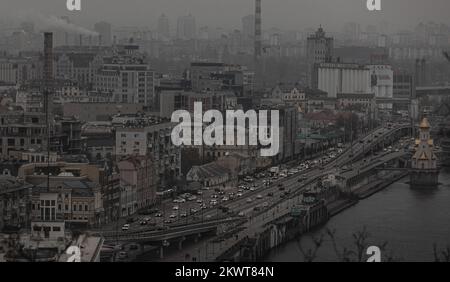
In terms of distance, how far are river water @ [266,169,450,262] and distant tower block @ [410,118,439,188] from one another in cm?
28

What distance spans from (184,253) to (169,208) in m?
1.83

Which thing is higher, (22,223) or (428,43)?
(428,43)

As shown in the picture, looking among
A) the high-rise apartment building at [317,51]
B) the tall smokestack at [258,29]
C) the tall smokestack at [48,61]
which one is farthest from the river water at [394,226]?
the high-rise apartment building at [317,51]

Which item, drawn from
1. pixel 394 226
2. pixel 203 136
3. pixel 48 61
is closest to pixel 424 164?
pixel 203 136

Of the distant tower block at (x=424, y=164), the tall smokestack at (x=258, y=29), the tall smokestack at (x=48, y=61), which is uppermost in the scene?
the tall smokestack at (x=258, y=29)

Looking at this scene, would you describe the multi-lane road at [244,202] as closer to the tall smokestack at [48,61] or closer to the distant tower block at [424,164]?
the distant tower block at [424,164]

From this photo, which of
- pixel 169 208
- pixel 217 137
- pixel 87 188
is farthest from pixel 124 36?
pixel 87 188

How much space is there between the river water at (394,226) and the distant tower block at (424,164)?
28 centimetres

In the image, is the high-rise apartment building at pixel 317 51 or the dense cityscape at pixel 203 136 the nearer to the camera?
the dense cityscape at pixel 203 136

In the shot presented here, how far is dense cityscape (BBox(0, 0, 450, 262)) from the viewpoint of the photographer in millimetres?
7051

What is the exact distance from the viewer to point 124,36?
14352mm

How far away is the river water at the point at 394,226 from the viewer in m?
6.77

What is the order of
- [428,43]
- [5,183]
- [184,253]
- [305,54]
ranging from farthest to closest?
[305,54] < [428,43] < [5,183] < [184,253]
